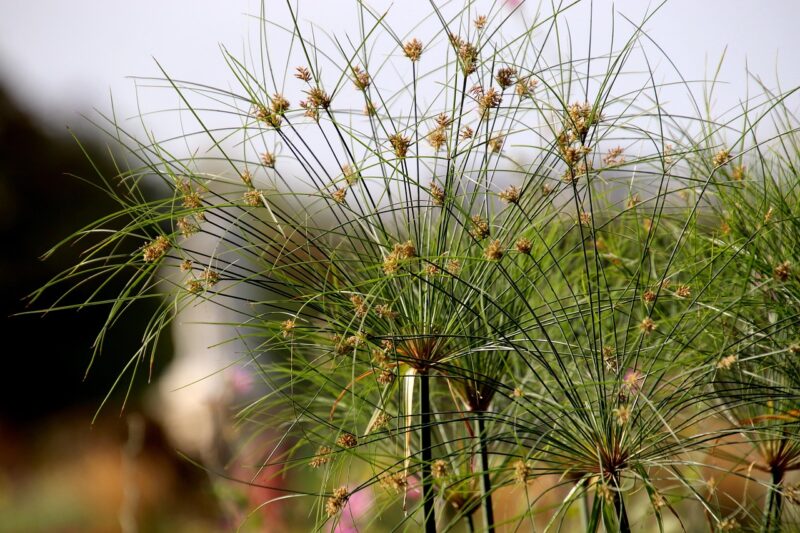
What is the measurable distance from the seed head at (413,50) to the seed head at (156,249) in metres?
0.32

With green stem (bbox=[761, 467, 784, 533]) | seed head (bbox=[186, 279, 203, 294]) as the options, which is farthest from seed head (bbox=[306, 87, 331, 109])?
green stem (bbox=[761, 467, 784, 533])

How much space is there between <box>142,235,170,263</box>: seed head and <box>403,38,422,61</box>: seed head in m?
0.32

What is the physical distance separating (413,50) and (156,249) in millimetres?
336

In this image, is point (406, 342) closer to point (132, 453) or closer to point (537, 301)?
point (537, 301)

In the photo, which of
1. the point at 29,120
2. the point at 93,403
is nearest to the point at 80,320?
the point at 93,403

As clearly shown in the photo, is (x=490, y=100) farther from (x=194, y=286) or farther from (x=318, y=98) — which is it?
(x=194, y=286)

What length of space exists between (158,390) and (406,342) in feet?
21.2

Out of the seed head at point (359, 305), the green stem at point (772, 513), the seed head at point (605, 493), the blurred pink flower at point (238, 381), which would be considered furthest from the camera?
the blurred pink flower at point (238, 381)

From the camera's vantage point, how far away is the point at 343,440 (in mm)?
729

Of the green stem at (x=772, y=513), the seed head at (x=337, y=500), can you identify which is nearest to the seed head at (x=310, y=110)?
the seed head at (x=337, y=500)

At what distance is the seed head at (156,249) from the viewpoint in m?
0.71

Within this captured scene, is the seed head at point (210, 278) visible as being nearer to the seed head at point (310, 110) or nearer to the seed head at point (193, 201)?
the seed head at point (193, 201)

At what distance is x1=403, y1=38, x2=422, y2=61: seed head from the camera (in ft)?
2.53

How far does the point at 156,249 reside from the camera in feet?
2.36
